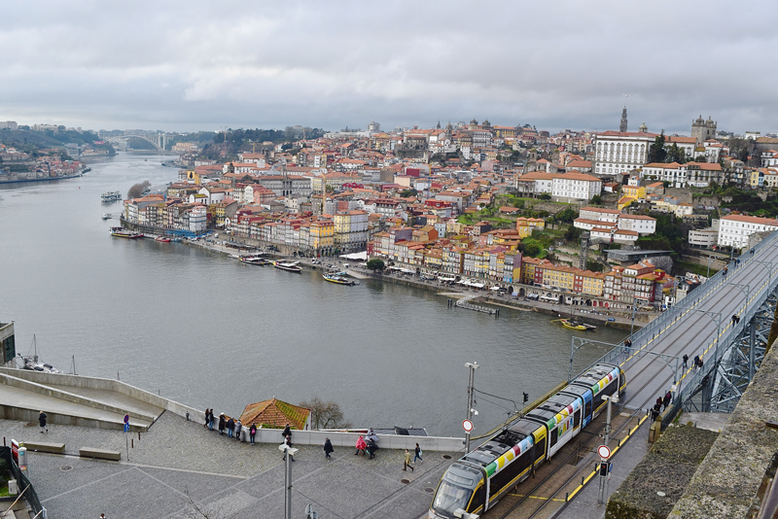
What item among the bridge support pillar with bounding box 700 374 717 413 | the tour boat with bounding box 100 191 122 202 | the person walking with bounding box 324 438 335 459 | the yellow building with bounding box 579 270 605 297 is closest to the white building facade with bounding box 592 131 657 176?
the yellow building with bounding box 579 270 605 297

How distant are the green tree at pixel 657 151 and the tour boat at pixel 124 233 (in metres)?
25.2

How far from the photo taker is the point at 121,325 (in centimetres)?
1605

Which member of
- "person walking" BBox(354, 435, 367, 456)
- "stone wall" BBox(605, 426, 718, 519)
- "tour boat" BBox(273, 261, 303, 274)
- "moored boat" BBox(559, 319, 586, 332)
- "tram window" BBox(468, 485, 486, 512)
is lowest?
"moored boat" BBox(559, 319, 586, 332)

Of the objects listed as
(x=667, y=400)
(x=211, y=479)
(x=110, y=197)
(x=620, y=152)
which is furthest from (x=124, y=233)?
(x=667, y=400)

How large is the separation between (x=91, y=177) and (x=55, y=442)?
66.9 metres

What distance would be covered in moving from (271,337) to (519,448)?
37.3 ft

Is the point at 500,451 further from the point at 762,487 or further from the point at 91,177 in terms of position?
the point at 91,177

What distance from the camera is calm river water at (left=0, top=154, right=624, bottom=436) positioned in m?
11.8

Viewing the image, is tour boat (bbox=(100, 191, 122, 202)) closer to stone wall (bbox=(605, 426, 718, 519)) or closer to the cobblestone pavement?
the cobblestone pavement

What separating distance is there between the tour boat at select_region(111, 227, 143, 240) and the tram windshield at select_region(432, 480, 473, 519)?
30.7 metres

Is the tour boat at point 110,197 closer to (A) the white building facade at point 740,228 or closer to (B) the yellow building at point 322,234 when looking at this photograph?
(B) the yellow building at point 322,234

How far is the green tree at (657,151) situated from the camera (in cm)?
2991

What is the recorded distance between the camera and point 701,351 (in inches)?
328

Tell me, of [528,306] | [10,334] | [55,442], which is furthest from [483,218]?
[55,442]
